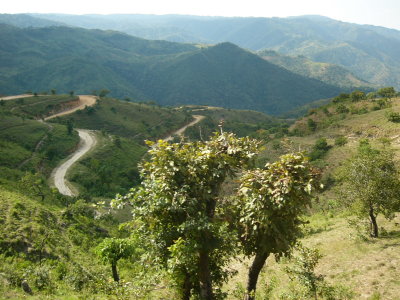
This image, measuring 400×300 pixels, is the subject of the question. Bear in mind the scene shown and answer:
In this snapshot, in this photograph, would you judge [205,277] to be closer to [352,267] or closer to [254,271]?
[254,271]

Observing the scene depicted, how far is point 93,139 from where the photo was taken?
276 ft

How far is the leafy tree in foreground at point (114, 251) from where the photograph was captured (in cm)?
1946

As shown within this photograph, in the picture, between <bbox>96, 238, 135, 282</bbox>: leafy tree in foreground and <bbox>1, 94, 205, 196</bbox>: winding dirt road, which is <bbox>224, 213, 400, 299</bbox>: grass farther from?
<bbox>1, 94, 205, 196</bbox>: winding dirt road

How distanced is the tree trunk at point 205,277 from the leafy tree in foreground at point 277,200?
1.59m

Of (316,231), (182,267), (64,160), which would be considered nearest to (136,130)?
(64,160)

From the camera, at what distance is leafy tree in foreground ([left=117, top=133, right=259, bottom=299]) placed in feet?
29.3

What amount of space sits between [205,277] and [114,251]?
11893mm

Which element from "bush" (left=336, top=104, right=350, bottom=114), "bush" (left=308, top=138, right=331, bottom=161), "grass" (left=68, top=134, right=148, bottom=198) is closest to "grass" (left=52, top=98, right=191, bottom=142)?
"grass" (left=68, top=134, right=148, bottom=198)

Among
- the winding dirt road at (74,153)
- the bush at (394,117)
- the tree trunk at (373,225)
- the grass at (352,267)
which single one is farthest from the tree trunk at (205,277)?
the bush at (394,117)

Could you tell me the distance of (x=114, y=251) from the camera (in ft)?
65.1

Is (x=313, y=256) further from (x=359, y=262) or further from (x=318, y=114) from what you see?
(x=318, y=114)

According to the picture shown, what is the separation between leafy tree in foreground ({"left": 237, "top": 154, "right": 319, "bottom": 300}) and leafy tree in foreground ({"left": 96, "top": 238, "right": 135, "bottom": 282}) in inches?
505

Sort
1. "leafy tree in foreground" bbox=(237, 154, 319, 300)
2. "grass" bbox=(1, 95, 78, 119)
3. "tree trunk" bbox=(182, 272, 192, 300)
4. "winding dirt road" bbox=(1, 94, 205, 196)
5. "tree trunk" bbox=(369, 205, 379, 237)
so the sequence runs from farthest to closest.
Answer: "grass" bbox=(1, 95, 78, 119), "winding dirt road" bbox=(1, 94, 205, 196), "tree trunk" bbox=(369, 205, 379, 237), "tree trunk" bbox=(182, 272, 192, 300), "leafy tree in foreground" bbox=(237, 154, 319, 300)

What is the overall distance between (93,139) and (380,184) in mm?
77353
